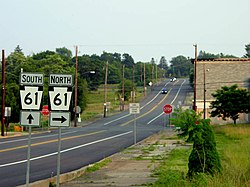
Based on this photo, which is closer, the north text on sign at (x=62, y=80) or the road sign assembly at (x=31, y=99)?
the road sign assembly at (x=31, y=99)

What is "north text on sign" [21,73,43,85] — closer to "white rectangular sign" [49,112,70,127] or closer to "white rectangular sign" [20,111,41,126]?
"white rectangular sign" [20,111,41,126]

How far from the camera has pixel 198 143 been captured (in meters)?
15.0

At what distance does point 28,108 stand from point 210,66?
74.6 meters

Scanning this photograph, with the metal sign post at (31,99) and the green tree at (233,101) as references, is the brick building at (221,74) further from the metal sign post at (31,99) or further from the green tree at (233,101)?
the metal sign post at (31,99)

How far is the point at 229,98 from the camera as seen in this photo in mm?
55812

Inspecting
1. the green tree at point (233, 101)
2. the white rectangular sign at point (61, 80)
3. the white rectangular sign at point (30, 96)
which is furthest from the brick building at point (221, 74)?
the white rectangular sign at point (30, 96)

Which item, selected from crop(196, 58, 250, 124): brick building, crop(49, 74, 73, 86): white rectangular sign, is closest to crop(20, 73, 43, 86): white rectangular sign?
crop(49, 74, 73, 86): white rectangular sign

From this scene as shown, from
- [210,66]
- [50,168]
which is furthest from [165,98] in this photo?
[50,168]

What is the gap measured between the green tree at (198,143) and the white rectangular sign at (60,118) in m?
4.25

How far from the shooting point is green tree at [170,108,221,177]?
48.8 feet

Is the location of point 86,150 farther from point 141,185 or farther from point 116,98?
point 116,98

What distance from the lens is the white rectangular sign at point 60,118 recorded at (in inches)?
457

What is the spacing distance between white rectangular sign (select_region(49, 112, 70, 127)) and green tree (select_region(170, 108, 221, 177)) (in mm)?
4250

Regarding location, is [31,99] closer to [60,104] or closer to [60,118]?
[60,104]
